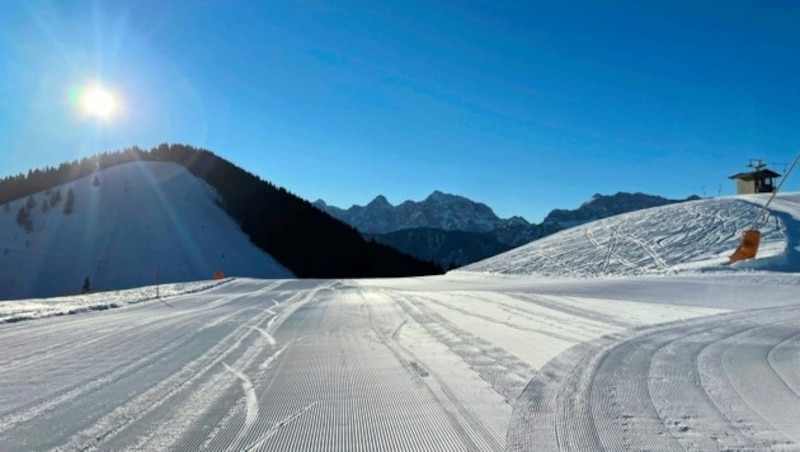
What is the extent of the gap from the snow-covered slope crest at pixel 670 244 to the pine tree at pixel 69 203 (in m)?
54.1

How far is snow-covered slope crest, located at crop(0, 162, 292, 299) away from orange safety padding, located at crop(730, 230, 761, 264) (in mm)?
46276

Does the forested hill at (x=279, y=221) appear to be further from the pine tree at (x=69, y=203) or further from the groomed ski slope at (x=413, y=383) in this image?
the groomed ski slope at (x=413, y=383)

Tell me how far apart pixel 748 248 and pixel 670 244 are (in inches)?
273

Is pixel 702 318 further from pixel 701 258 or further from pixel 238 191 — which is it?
pixel 238 191

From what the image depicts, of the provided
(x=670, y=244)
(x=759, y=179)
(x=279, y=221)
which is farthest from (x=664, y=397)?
(x=279, y=221)

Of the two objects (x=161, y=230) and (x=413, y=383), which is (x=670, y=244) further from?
(x=161, y=230)

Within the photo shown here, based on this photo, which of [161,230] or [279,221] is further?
[279,221]

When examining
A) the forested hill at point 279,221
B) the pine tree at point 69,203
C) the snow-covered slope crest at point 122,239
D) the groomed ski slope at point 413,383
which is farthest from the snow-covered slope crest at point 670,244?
the pine tree at point 69,203

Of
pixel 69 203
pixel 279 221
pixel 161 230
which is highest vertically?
pixel 69 203

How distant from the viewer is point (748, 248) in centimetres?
2275

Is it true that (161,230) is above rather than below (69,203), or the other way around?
below

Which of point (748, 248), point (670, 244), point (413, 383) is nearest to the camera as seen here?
point (413, 383)

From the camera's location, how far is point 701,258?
2581 centimetres

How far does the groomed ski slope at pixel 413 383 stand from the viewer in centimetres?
383
